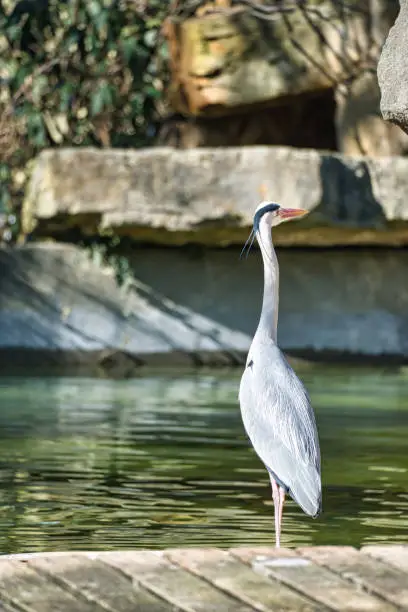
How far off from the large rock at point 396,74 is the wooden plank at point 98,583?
1525 millimetres

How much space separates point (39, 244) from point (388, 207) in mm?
3386

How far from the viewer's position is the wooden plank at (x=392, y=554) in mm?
4215

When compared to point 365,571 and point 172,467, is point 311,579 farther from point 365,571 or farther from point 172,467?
point 172,467

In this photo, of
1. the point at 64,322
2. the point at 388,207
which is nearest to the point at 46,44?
the point at 64,322

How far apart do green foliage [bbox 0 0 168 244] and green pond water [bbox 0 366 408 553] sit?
15.4 feet

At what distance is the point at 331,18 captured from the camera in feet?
51.9

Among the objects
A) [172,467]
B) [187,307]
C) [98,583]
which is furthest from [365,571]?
[187,307]

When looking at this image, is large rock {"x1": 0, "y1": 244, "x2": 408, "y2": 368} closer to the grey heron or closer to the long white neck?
the long white neck

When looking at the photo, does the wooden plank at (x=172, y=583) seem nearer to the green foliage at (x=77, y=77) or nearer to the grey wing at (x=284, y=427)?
the grey wing at (x=284, y=427)

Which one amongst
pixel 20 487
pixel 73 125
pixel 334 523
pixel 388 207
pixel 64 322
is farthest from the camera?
pixel 73 125

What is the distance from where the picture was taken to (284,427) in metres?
5.19

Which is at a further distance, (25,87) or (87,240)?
(25,87)

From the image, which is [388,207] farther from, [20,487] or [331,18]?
[20,487]

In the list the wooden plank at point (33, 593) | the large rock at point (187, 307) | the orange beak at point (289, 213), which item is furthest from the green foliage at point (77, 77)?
the wooden plank at point (33, 593)
